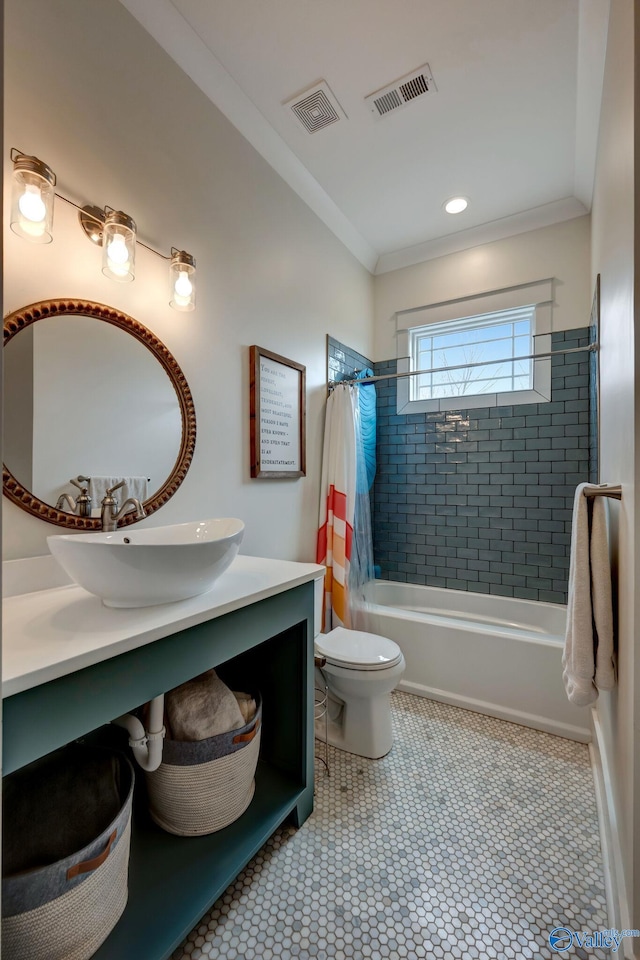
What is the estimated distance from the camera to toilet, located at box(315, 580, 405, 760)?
172 cm

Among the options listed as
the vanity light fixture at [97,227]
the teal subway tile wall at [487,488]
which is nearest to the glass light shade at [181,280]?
the vanity light fixture at [97,227]

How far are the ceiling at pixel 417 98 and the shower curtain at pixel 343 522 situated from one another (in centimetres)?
119

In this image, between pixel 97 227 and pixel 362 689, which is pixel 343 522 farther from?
pixel 97 227

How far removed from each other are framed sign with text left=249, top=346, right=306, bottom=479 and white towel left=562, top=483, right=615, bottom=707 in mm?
1305

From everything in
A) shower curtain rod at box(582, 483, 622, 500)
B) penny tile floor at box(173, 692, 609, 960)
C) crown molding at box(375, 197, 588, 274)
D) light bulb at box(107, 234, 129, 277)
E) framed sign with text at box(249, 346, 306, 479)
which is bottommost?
penny tile floor at box(173, 692, 609, 960)

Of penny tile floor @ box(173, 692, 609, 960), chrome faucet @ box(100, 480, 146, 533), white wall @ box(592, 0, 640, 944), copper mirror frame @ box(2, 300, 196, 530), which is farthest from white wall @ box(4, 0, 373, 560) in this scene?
white wall @ box(592, 0, 640, 944)

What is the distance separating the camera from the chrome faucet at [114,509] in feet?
4.09

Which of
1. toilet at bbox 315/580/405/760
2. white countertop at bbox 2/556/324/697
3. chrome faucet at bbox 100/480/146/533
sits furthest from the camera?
toilet at bbox 315/580/405/760

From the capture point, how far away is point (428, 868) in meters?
1.29

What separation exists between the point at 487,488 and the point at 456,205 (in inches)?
69.8

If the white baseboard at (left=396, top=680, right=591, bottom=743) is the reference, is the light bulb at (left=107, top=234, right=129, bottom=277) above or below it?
above

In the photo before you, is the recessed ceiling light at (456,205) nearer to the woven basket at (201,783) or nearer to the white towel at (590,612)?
the white towel at (590,612)

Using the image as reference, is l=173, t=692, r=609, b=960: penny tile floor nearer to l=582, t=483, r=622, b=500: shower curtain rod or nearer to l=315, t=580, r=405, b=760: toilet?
l=315, t=580, r=405, b=760: toilet

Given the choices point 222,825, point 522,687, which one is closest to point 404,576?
point 522,687
